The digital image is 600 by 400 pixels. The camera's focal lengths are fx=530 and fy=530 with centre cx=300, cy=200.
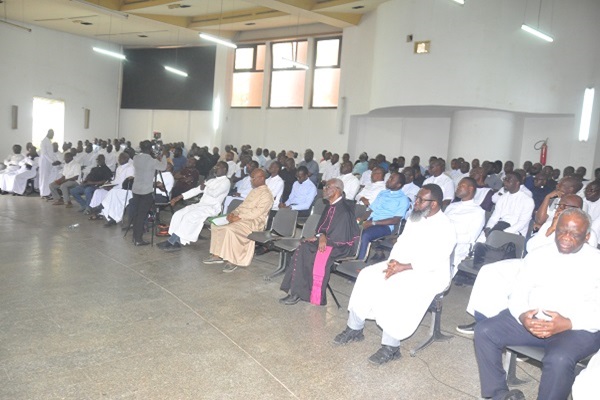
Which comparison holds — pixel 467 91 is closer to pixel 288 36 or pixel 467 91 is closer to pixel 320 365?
pixel 288 36

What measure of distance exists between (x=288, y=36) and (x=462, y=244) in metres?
13.3

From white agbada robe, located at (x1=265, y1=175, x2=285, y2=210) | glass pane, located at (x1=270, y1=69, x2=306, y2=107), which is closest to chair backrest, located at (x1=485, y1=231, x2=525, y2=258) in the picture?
white agbada robe, located at (x1=265, y1=175, x2=285, y2=210)

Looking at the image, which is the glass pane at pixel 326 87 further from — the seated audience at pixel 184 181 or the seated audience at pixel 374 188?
A: the seated audience at pixel 374 188

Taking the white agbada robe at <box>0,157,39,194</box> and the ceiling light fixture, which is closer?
the white agbada robe at <box>0,157,39,194</box>

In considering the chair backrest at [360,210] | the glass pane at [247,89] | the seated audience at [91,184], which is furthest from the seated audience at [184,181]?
the glass pane at [247,89]

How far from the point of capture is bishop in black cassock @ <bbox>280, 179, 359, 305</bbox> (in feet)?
16.9

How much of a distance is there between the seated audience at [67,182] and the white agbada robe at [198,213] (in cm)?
438

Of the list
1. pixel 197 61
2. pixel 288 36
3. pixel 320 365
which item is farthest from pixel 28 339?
pixel 197 61

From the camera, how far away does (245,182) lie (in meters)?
9.53

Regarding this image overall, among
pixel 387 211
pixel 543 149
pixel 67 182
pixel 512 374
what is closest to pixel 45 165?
pixel 67 182

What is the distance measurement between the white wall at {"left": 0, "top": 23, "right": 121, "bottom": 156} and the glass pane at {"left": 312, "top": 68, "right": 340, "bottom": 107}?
9701 millimetres

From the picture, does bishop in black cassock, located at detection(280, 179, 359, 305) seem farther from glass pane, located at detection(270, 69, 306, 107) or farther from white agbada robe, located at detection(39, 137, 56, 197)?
glass pane, located at detection(270, 69, 306, 107)

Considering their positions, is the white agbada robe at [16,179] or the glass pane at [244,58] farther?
the glass pane at [244,58]

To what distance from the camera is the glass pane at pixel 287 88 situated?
1773 centimetres
